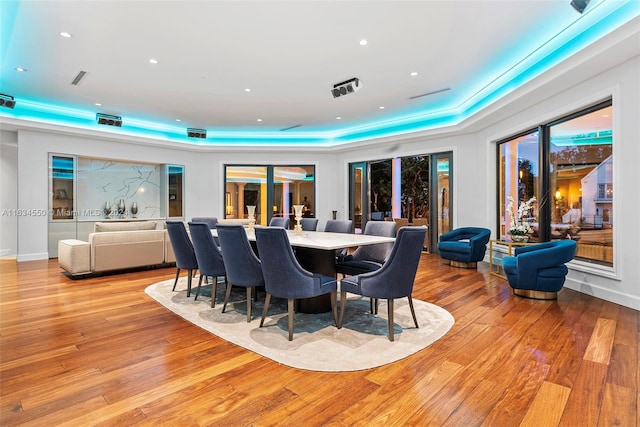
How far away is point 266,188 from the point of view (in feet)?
31.7

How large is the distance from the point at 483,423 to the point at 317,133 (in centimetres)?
805

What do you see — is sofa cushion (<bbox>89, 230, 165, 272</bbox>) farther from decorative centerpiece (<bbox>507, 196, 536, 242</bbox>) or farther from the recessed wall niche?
decorative centerpiece (<bbox>507, 196, 536, 242</bbox>)

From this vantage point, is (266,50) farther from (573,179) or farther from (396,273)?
(573,179)

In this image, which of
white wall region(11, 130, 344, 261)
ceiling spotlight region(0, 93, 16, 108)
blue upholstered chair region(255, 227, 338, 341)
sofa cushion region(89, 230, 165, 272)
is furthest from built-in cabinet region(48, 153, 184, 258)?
blue upholstered chair region(255, 227, 338, 341)

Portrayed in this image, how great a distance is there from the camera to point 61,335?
2.87 meters

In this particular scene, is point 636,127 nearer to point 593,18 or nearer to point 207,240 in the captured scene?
point 593,18

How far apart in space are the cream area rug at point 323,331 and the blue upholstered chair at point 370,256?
403 mm

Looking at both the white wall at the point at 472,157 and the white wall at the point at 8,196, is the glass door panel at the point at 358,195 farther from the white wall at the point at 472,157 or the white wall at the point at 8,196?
the white wall at the point at 8,196

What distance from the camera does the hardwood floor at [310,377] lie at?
1.77 metres

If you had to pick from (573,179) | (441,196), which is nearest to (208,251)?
(573,179)

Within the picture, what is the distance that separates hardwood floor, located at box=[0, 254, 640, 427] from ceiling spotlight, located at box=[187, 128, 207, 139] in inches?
216

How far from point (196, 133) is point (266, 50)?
4642 millimetres

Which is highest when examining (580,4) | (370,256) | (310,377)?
(580,4)

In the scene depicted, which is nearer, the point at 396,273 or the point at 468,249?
the point at 396,273
